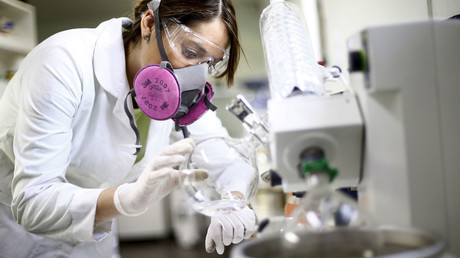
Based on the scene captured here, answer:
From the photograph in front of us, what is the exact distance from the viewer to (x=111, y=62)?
4.90 feet

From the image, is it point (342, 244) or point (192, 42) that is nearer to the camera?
point (342, 244)

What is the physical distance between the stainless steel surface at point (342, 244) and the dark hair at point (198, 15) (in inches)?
38.2

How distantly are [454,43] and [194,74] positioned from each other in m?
0.86

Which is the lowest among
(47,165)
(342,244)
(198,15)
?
(342,244)

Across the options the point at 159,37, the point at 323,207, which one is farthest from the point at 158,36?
the point at 323,207

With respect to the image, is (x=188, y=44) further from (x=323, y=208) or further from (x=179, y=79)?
(x=323, y=208)

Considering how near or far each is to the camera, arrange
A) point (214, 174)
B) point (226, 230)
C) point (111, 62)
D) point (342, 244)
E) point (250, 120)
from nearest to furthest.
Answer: point (342, 244), point (250, 120), point (214, 174), point (226, 230), point (111, 62)

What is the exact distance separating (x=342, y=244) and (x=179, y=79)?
911mm

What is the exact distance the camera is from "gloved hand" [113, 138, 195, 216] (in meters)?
1.03

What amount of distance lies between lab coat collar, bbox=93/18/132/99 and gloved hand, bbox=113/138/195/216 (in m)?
0.44

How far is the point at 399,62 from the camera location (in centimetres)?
72

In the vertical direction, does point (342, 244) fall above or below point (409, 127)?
below

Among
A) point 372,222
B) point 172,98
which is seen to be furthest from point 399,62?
point 172,98

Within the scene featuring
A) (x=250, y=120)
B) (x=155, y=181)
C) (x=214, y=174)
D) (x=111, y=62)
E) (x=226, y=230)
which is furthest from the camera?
(x=111, y=62)
